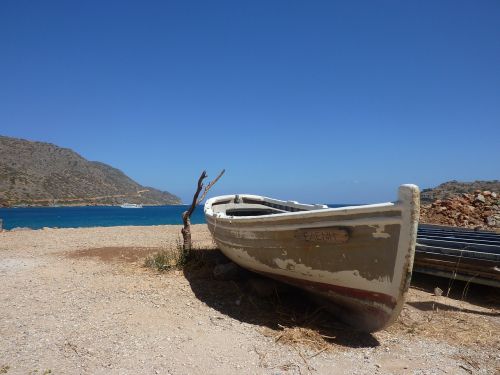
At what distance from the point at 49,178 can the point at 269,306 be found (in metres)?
97.5

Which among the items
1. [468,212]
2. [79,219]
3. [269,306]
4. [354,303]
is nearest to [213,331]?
[269,306]

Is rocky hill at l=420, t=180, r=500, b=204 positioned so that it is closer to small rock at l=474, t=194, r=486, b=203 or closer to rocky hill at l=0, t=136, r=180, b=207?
small rock at l=474, t=194, r=486, b=203

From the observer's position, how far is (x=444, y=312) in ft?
18.8

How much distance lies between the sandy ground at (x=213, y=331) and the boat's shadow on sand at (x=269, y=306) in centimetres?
2

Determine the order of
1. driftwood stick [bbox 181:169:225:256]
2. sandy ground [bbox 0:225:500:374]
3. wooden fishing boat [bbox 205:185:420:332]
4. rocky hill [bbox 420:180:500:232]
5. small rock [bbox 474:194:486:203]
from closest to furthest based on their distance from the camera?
sandy ground [bbox 0:225:500:374] < wooden fishing boat [bbox 205:185:420:332] < driftwood stick [bbox 181:169:225:256] < rocky hill [bbox 420:180:500:232] < small rock [bbox 474:194:486:203]

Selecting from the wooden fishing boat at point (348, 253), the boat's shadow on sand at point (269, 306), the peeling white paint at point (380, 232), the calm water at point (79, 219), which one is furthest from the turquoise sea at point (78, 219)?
the peeling white paint at point (380, 232)

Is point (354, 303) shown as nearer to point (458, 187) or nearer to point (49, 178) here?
point (458, 187)

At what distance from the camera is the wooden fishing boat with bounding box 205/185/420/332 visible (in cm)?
404

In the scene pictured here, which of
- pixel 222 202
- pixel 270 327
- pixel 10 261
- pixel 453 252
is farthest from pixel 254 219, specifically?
pixel 10 261

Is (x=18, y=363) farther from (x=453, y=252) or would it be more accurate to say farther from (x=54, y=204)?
(x=54, y=204)

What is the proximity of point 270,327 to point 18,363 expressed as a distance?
Result: 3106 mm

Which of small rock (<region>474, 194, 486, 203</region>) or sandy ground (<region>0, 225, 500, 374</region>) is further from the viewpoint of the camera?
small rock (<region>474, 194, 486, 203</region>)

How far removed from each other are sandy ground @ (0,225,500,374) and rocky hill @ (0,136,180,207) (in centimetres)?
8363

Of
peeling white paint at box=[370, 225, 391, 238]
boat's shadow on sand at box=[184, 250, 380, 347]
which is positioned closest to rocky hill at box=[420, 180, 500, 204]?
boat's shadow on sand at box=[184, 250, 380, 347]
